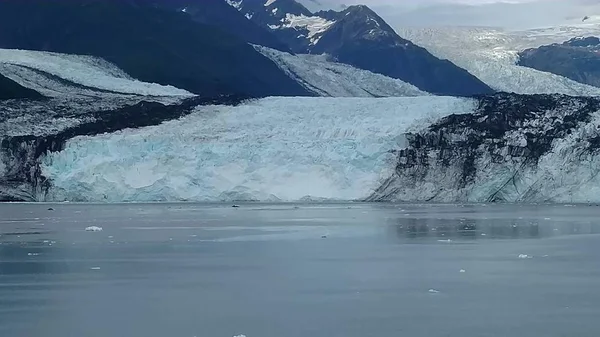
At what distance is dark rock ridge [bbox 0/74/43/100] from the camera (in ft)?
102

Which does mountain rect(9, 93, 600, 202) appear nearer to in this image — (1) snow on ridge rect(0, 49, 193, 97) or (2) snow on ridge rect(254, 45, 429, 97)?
(1) snow on ridge rect(0, 49, 193, 97)

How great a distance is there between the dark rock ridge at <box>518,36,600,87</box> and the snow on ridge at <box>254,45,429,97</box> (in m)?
76.3

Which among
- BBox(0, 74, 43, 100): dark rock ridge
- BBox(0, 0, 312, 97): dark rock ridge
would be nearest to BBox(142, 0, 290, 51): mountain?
BBox(0, 0, 312, 97): dark rock ridge

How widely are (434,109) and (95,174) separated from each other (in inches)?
381

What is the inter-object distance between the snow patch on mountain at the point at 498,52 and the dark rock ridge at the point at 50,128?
31.6m

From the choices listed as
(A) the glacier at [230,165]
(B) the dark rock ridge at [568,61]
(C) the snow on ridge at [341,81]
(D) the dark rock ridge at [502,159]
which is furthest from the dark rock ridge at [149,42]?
(B) the dark rock ridge at [568,61]

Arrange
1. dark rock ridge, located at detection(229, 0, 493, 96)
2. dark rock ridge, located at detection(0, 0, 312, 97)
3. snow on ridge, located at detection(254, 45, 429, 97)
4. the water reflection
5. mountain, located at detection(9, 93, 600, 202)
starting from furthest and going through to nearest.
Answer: dark rock ridge, located at detection(229, 0, 493, 96) → dark rock ridge, located at detection(0, 0, 312, 97) → snow on ridge, located at detection(254, 45, 429, 97) → mountain, located at detection(9, 93, 600, 202) → the water reflection

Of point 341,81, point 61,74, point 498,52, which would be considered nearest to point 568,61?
point 498,52

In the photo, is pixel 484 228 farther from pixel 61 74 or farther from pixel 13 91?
pixel 61 74

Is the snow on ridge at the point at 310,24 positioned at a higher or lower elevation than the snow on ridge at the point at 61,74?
higher

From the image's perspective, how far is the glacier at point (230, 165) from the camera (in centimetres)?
2442

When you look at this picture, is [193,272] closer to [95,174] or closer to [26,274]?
[26,274]

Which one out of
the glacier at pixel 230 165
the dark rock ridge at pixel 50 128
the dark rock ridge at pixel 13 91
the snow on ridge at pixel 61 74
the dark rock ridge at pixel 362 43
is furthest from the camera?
the dark rock ridge at pixel 362 43

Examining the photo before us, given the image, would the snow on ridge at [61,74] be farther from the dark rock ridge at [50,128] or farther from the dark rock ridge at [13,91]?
the dark rock ridge at [50,128]
